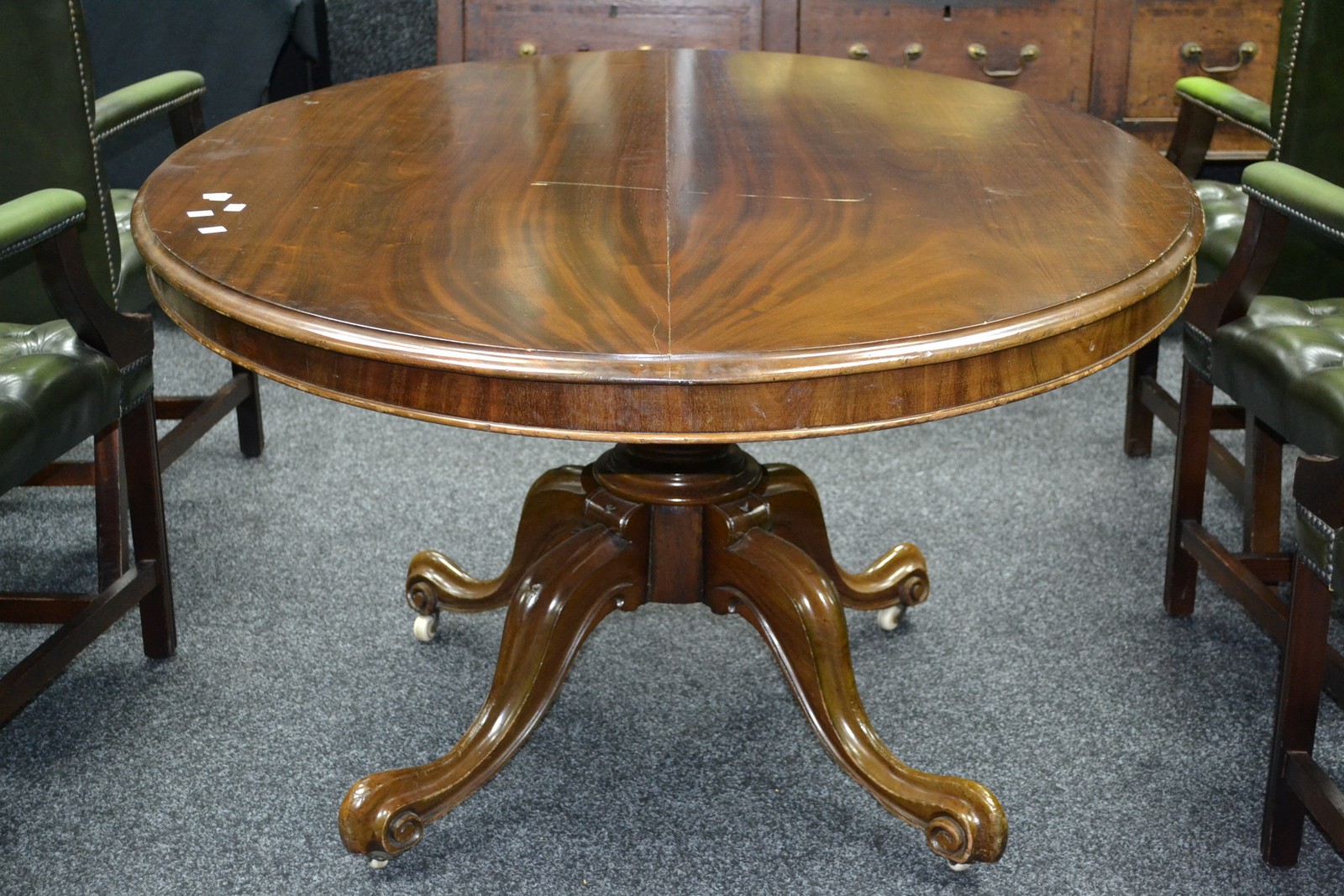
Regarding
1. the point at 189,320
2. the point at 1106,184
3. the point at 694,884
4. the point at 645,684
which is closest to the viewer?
the point at 189,320

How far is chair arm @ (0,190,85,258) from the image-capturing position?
58.2 inches

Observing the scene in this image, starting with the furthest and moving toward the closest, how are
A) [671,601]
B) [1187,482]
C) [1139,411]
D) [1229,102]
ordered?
1. [1139,411]
2. [1229,102]
3. [1187,482]
4. [671,601]

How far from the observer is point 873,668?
2004 mm

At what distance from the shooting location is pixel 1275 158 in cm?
195

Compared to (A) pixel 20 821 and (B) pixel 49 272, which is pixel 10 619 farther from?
(B) pixel 49 272

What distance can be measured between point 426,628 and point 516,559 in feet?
0.68

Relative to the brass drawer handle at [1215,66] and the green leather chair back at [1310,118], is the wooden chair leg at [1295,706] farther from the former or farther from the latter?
the brass drawer handle at [1215,66]

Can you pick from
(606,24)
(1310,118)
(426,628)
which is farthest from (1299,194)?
(606,24)

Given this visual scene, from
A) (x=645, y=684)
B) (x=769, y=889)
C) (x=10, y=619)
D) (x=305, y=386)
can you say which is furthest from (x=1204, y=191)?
(x=10, y=619)

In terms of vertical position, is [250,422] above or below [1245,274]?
below

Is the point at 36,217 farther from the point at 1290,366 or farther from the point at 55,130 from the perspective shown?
the point at 1290,366

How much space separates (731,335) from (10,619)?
1.26 metres

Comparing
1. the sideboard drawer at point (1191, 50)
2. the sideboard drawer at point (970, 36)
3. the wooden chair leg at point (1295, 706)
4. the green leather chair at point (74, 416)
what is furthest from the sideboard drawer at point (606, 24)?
the wooden chair leg at point (1295, 706)

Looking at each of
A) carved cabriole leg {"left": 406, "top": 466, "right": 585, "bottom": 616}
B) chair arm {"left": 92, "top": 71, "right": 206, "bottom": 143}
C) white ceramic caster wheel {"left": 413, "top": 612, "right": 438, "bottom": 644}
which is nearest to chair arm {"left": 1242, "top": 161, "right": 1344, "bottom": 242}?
carved cabriole leg {"left": 406, "top": 466, "right": 585, "bottom": 616}
